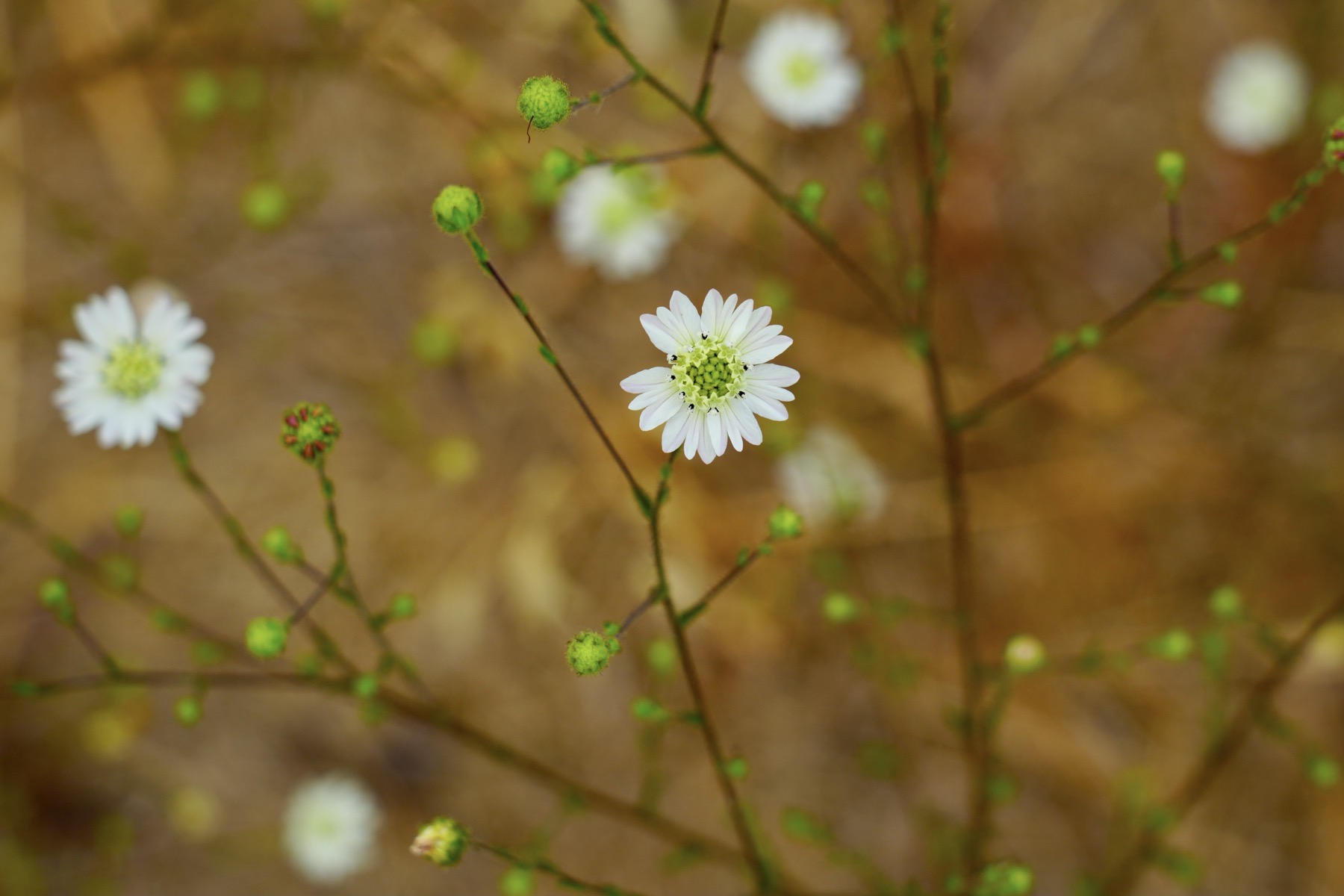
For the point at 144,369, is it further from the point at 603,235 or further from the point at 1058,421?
the point at 1058,421

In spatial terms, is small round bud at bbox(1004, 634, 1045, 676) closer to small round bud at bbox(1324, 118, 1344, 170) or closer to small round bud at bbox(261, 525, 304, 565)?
small round bud at bbox(1324, 118, 1344, 170)

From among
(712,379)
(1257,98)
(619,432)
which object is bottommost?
(712,379)

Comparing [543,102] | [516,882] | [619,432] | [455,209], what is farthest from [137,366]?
[619,432]

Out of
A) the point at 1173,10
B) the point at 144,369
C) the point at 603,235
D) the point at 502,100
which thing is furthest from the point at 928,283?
the point at 1173,10

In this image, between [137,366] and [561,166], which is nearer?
[561,166]

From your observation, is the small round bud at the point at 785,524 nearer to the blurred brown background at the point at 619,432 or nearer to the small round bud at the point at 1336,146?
the small round bud at the point at 1336,146

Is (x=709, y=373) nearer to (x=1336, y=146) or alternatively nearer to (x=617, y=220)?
(x=1336, y=146)
